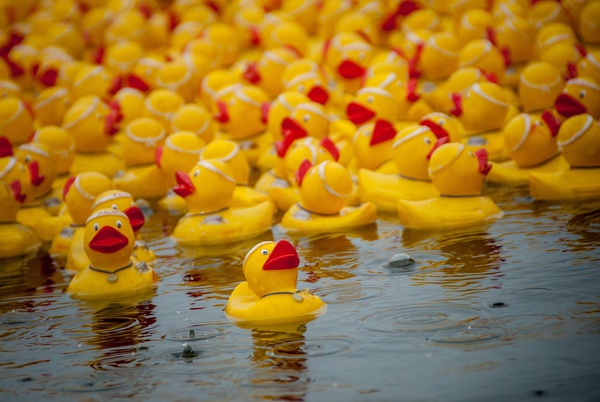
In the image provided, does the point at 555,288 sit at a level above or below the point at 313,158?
below

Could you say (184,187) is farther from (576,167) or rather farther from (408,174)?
(576,167)

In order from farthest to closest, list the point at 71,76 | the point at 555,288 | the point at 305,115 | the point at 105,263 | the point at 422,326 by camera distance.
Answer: the point at 71,76, the point at 305,115, the point at 105,263, the point at 555,288, the point at 422,326

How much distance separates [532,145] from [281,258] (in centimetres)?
333

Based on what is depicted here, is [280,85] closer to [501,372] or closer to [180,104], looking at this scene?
[180,104]

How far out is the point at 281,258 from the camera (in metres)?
5.57

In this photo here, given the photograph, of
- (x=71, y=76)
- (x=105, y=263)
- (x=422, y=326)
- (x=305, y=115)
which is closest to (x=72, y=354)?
(x=105, y=263)

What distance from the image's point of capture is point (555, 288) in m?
5.82

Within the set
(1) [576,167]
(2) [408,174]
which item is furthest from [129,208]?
(1) [576,167]

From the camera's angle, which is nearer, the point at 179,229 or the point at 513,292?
the point at 513,292

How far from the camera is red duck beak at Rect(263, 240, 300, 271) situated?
18.3ft

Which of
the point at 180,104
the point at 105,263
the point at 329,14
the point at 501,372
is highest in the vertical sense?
the point at 329,14

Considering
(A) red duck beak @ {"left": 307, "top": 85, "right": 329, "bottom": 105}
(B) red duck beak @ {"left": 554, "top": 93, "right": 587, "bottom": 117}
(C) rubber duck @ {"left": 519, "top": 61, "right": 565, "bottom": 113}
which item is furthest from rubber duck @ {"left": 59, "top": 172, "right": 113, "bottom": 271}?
(C) rubber duck @ {"left": 519, "top": 61, "right": 565, "bottom": 113}

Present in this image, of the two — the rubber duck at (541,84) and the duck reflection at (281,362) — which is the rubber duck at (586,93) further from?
the duck reflection at (281,362)

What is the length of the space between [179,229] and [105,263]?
1.44m
